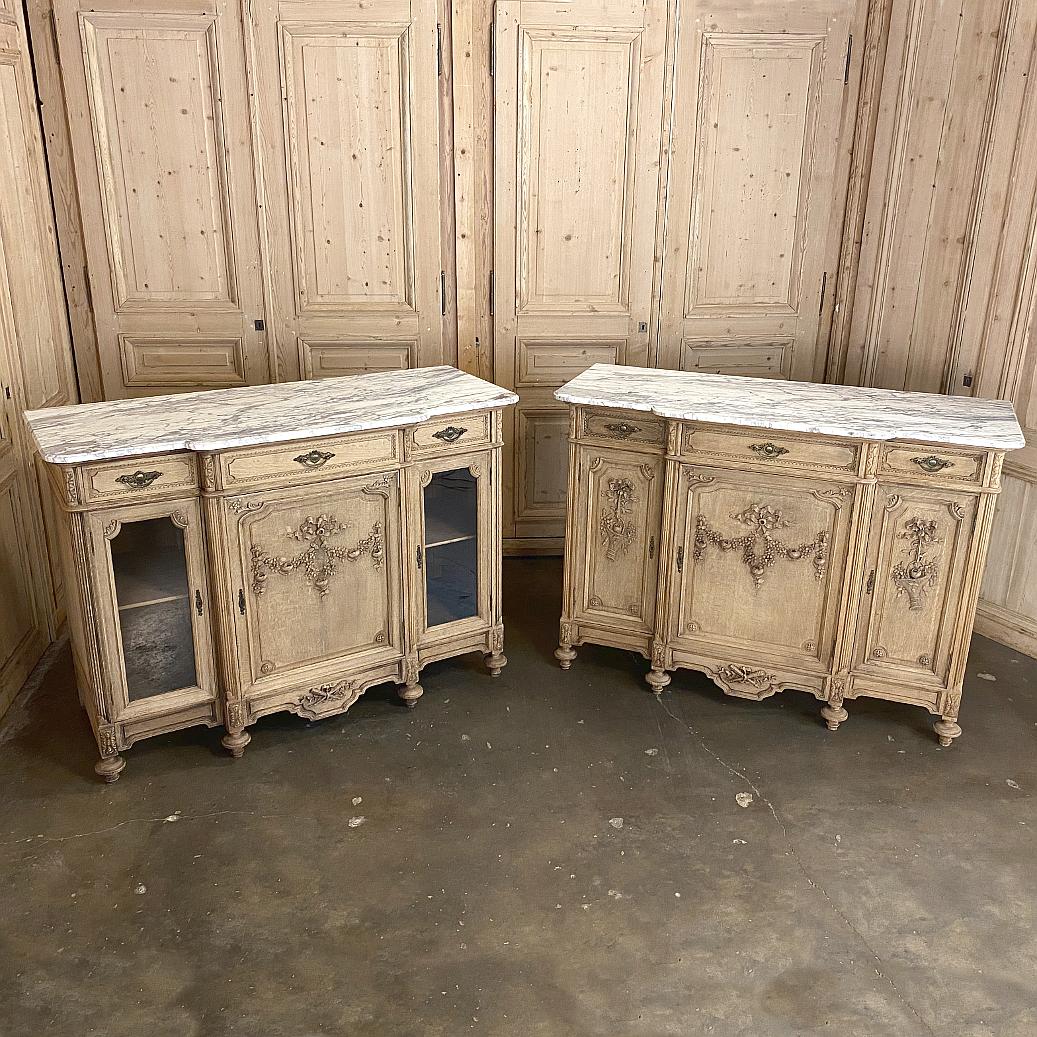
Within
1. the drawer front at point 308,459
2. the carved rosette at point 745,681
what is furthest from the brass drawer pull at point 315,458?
the carved rosette at point 745,681

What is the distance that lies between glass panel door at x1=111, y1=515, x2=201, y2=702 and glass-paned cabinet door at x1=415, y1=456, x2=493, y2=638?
2.53 feet

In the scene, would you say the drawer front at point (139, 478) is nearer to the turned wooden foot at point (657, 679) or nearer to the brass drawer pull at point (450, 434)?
the brass drawer pull at point (450, 434)

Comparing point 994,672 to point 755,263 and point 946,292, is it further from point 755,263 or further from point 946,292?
point 755,263

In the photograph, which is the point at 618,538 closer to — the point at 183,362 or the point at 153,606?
the point at 153,606

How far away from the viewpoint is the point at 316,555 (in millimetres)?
3178

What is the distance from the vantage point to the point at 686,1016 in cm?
232

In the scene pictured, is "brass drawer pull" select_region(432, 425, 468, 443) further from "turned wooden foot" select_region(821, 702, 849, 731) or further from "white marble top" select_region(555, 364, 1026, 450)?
"turned wooden foot" select_region(821, 702, 849, 731)

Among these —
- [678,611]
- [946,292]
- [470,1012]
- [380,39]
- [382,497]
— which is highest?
[380,39]

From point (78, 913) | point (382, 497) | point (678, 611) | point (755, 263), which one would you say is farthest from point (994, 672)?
point (78, 913)

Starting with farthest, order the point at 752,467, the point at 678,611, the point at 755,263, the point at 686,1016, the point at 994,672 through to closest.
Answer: the point at 755,263 → the point at 994,672 → the point at 678,611 → the point at 752,467 → the point at 686,1016

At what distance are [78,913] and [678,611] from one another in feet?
6.69

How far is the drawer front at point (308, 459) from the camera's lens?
117 inches

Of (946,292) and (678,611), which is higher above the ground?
(946,292)

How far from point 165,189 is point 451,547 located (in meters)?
1.82
